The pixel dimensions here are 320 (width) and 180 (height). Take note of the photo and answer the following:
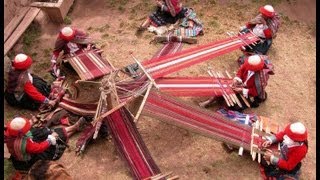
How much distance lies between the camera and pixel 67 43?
6898 mm

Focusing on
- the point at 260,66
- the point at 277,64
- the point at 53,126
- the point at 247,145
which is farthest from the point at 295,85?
the point at 53,126

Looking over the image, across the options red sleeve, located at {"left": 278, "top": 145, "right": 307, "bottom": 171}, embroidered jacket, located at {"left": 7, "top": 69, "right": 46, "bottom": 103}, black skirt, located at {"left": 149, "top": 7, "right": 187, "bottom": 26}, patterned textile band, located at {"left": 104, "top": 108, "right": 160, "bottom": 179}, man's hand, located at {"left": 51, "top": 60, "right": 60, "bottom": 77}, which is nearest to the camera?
red sleeve, located at {"left": 278, "top": 145, "right": 307, "bottom": 171}

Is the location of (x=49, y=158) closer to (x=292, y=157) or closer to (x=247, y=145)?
(x=247, y=145)

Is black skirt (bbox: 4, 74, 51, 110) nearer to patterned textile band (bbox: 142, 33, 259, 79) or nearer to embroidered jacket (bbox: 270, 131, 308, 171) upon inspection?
patterned textile band (bbox: 142, 33, 259, 79)

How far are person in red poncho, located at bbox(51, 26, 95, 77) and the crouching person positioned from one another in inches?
54.9

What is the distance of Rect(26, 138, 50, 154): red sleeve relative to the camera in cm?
545

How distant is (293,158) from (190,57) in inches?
87.4

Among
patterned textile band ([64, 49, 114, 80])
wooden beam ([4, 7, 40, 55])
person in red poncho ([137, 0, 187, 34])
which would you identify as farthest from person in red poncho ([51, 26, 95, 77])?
person in red poncho ([137, 0, 187, 34])

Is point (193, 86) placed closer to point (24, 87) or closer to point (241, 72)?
point (241, 72)

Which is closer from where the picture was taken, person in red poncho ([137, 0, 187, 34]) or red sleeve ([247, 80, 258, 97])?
red sleeve ([247, 80, 258, 97])

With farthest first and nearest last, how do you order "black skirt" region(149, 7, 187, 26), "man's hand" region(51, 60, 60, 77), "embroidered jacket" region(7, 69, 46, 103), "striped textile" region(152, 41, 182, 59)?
"black skirt" region(149, 7, 187, 26) → "striped textile" region(152, 41, 182, 59) → "man's hand" region(51, 60, 60, 77) → "embroidered jacket" region(7, 69, 46, 103)

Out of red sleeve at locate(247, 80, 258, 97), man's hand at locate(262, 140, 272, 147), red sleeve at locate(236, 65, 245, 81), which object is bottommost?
man's hand at locate(262, 140, 272, 147)

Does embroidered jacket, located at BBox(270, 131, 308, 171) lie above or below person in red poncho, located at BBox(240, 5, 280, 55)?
below

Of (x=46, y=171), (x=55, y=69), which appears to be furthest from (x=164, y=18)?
(x=46, y=171)
